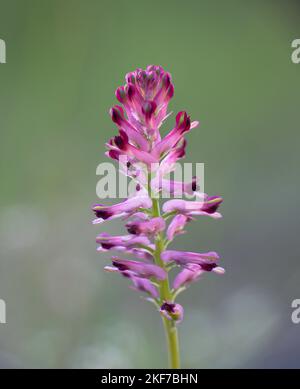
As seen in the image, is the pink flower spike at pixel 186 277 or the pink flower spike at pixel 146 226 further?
the pink flower spike at pixel 186 277

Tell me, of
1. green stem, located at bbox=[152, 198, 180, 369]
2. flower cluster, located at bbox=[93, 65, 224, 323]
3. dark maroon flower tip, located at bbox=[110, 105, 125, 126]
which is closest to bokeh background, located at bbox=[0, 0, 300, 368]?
green stem, located at bbox=[152, 198, 180, 369]

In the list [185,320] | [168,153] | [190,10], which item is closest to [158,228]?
[168,153]

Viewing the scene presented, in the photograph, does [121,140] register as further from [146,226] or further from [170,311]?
[170,311]

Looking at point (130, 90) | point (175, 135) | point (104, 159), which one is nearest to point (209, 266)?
point (175, 135)

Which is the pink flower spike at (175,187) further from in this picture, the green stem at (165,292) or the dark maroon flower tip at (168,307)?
the dark maroon flower tip at (168,307)

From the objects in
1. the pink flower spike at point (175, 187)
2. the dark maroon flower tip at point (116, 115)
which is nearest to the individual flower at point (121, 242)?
the pink flower spike at point (175, 187)
